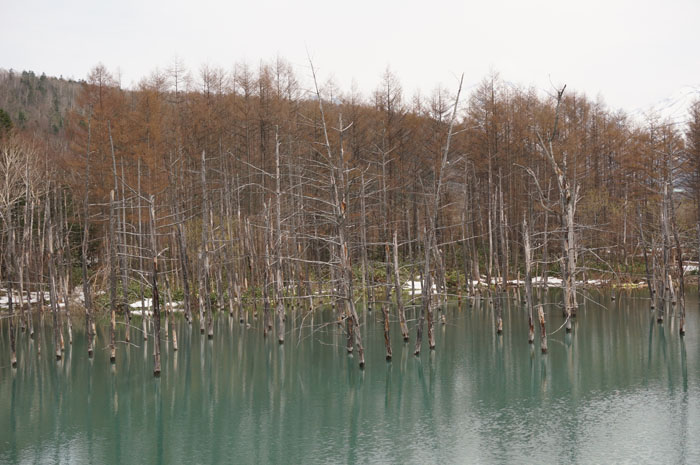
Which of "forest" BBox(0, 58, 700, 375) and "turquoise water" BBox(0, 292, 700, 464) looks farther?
"forest" BBox(0, 58, 700, 375)

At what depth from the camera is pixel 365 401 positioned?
13039 mm

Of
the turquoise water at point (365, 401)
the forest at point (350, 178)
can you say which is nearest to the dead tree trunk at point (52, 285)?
the turquoise water at point (365, 401)

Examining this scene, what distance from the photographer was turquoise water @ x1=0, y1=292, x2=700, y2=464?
32.9ft

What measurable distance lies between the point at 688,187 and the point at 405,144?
1655 centimetres

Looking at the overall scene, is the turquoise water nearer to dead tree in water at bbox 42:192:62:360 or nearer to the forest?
dead tree in water at bbox 42:192:62:360

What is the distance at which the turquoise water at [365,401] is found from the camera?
32.9 feet

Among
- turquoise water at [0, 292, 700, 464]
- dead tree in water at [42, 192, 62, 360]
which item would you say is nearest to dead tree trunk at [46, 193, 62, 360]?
dead tree in water at [42, 192, 62, 360]

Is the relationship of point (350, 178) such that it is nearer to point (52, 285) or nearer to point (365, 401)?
point (52, 285)

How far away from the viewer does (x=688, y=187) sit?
3572 cm

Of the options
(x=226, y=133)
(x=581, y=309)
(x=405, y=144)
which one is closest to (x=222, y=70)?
(x=226, y=133)

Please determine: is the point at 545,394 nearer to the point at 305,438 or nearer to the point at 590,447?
the point at 590,447

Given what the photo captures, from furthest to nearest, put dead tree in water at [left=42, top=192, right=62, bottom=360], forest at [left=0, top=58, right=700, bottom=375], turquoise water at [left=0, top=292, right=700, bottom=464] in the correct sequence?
forest at [left=0, top=58, right=700, bottom=375] < dead tree in water at [left=42, top=192, right=62, bottom=360] < turquoise water at [left=0, top=292, right=700, bottom=464]

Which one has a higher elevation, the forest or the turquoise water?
the forest

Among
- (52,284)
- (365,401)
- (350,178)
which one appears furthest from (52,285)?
(350,178)
